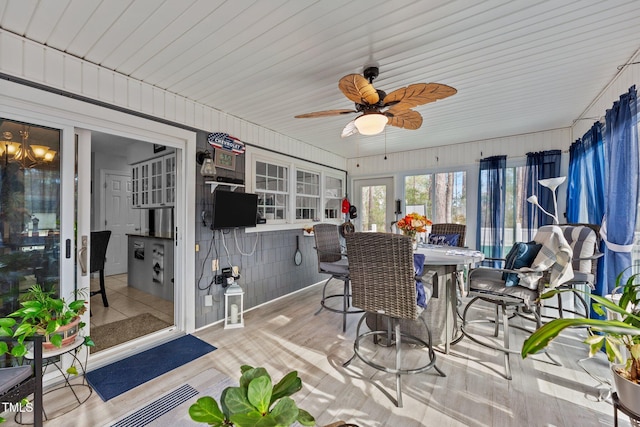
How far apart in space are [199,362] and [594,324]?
277 centimetres

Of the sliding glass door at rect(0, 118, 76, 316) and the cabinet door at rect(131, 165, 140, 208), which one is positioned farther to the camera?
the cabinet door at rect(131, 165, 140, 208)

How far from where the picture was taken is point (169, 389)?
2.08 m

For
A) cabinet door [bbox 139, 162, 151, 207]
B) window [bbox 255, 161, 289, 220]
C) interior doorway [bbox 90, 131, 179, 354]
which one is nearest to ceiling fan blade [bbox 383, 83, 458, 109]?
window [bbox 255, 161, 289, 220]

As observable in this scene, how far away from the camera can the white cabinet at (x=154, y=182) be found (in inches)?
163

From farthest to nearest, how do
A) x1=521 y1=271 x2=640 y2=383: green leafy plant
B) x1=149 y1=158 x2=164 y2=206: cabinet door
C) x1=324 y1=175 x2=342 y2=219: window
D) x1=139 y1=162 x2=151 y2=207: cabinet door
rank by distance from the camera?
x1=324 y1=175 x2=342 y2=219: window, x1=139 y1=162 x2=151 y2=207: cabinet door, x1=149 y1=158 x2=164 y2=206: cabinet door, x1=521 y1=271 x2=640 y2=383: green leafy plant

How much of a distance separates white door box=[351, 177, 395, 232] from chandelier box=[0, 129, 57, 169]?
4.87 m

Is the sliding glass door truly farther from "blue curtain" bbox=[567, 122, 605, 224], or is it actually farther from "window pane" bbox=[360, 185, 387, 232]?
"blue curtain" bbox=[567, 122, 605, 224]

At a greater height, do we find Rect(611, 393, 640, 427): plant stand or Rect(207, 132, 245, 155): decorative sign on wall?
Rect(207, 132, 245, 155): decorative sign on wall

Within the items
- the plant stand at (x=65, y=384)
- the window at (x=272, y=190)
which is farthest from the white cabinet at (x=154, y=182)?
the plant stand at (x=65, y=384)

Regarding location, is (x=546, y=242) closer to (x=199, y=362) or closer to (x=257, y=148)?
(x=199, y=362)

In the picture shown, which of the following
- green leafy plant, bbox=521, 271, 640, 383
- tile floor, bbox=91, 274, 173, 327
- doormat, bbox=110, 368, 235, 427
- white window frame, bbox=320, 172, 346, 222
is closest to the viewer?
green leafy plant, bbox=521, 271, 640, 383

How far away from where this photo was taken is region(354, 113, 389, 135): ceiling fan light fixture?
230 centimetres

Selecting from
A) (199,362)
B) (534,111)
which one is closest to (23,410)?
(199,362)

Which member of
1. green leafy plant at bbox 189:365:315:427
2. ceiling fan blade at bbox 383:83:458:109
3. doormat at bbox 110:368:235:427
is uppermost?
ceiling fan blade at bbox 383:83:458:109
